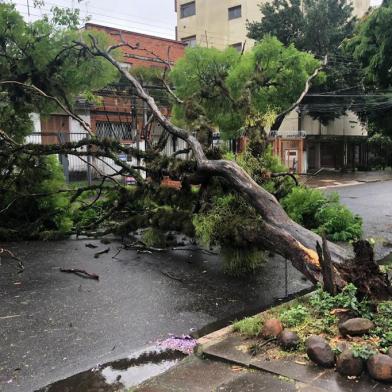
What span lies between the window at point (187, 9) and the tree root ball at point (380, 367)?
134ft

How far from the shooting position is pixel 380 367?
337 cm

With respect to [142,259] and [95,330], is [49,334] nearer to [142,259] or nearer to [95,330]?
[95,330]

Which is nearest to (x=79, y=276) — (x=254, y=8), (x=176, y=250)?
(x=176, y=250)

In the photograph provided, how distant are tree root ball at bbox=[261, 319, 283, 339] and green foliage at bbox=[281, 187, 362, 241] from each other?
18.0 feet

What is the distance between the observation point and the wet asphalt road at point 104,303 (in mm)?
4422

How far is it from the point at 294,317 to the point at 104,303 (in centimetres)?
250

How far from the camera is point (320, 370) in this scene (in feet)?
11.8

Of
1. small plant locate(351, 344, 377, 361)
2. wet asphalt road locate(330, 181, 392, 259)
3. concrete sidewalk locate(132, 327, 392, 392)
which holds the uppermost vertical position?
small plant locate(351, 344, 377, 361)

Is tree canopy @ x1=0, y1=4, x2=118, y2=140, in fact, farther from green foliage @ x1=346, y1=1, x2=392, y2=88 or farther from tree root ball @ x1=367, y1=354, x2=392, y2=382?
tree root ball @ x1=367, y1=354, x2=392, y2=382

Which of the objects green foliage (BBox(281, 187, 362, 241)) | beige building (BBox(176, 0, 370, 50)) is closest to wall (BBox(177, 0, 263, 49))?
beige building (BBox(176, 0, 370, 50))

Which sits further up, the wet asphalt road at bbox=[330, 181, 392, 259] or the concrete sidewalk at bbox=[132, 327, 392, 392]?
the concrete sidewalk at bbox=[132, 327, 392, 392]

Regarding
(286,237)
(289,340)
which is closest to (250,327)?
(289,340)

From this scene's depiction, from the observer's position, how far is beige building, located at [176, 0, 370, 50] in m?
37.4

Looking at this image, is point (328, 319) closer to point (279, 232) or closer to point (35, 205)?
point (279, 232)
